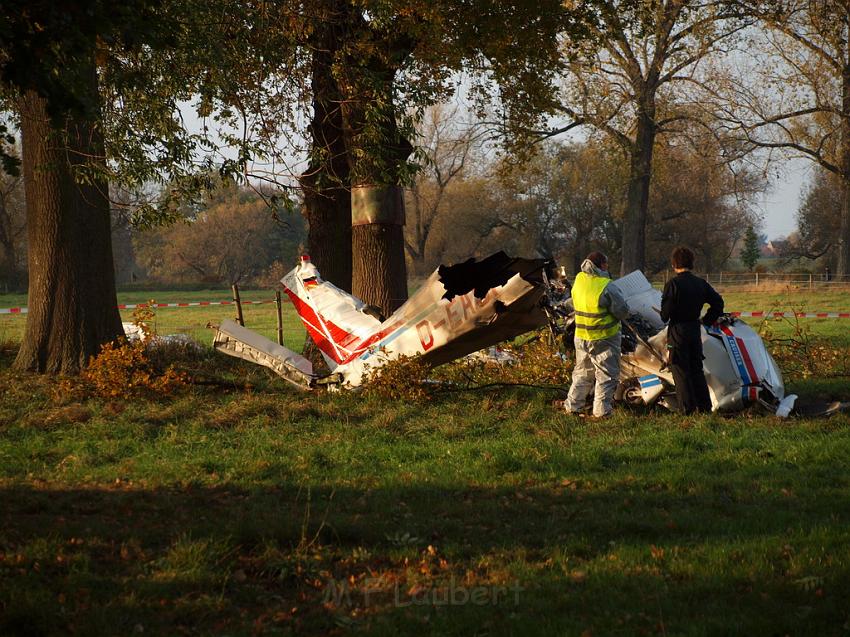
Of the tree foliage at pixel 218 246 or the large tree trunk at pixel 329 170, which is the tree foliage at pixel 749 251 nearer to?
the tree foliage at pixel 218 246

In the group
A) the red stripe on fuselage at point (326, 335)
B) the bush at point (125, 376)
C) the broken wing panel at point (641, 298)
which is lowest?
the bush at point (125, 376)

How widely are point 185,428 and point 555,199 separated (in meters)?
65.8

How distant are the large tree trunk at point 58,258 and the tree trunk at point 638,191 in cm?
2280

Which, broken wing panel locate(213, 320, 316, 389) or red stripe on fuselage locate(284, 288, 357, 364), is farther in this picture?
red stripe on fuselage locate(284, 288, 357, 364)

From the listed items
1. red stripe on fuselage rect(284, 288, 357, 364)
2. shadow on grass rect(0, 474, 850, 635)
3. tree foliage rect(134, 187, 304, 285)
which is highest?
tree foliage rect(134, 187, 304, 285)

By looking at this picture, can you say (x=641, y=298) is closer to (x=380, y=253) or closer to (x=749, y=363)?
(x=749, y=363)

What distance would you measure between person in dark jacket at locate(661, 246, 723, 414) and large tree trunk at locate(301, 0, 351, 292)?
5091 millimetres

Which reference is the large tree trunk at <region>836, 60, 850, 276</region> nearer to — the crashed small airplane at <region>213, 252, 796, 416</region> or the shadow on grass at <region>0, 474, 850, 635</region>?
the crashed small airplane at <region>213, 252, 796, 416</region>

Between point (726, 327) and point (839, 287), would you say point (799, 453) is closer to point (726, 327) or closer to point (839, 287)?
point (726, 327)

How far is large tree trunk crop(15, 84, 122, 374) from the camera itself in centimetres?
1230

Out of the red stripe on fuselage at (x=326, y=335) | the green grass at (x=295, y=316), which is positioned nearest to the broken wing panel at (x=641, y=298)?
the red stripe on fuselage at (x=326, y=335)

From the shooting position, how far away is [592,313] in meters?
10.2

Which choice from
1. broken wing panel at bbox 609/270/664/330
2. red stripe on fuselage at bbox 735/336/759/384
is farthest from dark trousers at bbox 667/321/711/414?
broken wing panel at bbox 609/270/664/330

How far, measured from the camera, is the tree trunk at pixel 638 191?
105 ft
